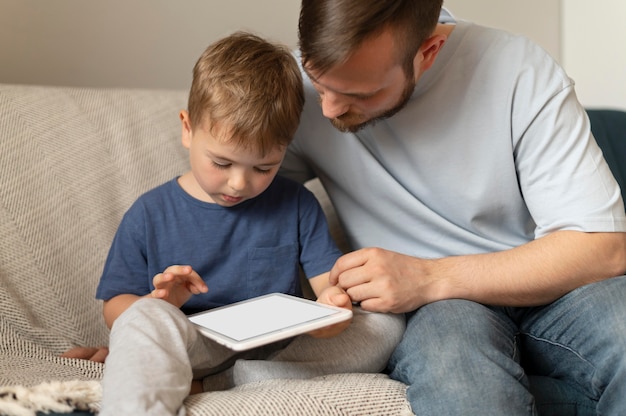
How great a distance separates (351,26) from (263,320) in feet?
1.49

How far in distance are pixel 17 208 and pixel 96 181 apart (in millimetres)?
173

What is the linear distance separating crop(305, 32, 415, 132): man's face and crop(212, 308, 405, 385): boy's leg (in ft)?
1.10

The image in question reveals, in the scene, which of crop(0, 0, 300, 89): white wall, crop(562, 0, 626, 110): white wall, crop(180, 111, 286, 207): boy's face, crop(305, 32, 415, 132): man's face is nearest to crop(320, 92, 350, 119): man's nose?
crop(305, 32, 415, 132): man's face

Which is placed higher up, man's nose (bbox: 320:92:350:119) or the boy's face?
man's nose (bbox: 320:92:350:119)

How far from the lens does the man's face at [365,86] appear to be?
113 cm

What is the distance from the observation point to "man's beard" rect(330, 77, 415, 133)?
125 centimetres

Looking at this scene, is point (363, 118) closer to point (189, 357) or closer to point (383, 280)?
point (383, 280)

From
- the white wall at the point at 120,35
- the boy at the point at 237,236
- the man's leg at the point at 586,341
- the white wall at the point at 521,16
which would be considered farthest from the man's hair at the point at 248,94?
the white wall at the point at 521,16

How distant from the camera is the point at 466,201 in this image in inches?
51.9

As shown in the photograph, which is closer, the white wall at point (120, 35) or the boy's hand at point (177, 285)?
the boy's hand at point (177, 285)

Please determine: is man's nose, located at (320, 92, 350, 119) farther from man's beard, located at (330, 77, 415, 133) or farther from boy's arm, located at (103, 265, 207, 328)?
boy's arm, located at (103, 265, 207, 328)

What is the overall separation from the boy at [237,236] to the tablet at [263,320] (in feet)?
0.14

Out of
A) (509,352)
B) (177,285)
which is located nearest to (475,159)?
(509,352)

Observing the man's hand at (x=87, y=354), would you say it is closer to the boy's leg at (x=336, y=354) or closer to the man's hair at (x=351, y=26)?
the boy's leg at (x=336, y=354)
